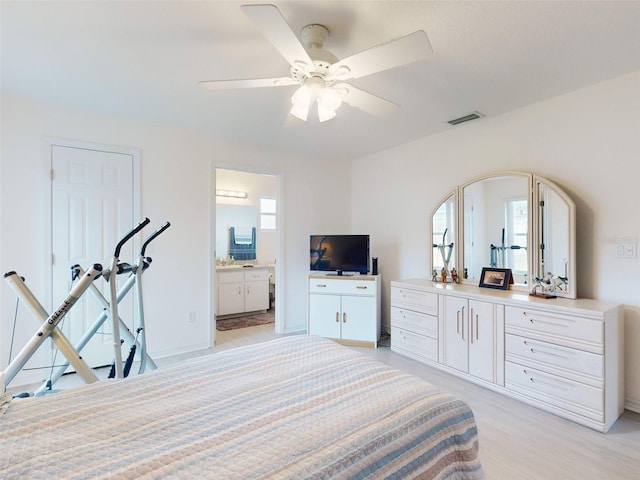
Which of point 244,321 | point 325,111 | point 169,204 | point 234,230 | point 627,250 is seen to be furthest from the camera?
point 234,230

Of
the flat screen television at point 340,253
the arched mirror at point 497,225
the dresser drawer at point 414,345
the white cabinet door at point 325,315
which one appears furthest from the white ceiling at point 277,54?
the dresser drawer at point 414,345

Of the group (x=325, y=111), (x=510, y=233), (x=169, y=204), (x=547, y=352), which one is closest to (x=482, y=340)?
(x=547, y=352)

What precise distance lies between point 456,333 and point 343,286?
1.40m

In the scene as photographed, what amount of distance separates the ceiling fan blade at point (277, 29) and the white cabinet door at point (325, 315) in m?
2.80

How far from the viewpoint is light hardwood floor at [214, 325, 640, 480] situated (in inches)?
68.4

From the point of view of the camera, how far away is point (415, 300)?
3.29 metres

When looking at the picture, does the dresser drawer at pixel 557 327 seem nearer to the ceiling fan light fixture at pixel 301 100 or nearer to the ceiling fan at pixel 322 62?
the ceiling fan at pixel 322 62

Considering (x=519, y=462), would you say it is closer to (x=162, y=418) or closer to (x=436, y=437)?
(x=436, y=437)

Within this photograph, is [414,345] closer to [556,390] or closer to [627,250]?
[556,390]

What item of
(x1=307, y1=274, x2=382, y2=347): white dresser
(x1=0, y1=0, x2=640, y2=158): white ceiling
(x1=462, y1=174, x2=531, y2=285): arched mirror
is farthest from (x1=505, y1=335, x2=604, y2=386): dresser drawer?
(x1=0, y1=0, x2=640, y2=158): white ceiling

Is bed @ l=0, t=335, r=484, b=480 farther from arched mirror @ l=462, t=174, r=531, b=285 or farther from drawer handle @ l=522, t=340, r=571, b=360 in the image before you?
arched mirror @ l=462, t=174, r=531, b=285

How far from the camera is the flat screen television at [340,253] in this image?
4.00 metres

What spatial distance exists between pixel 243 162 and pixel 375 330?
8.57 ft

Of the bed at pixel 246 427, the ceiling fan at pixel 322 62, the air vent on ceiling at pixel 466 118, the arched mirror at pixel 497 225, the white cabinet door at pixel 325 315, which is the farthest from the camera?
the white cabinet door at pixel 325 315
